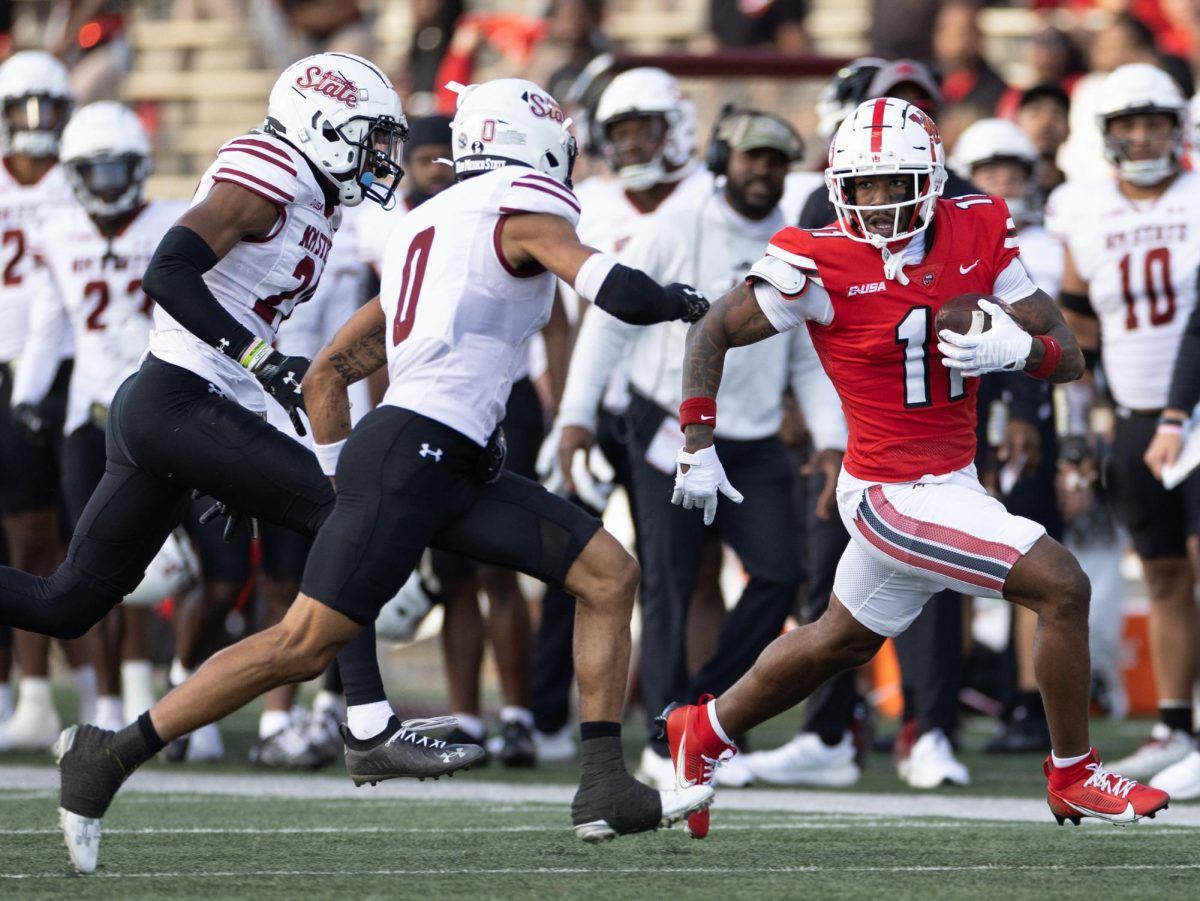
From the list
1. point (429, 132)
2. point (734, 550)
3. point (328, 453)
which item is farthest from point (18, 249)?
point (328, 453)

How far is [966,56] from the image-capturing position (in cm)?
1144

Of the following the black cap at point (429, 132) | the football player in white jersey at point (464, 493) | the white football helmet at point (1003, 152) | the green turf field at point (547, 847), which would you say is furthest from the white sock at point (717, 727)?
the white football helmet at point (1003, 152)

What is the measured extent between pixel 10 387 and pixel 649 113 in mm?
2746

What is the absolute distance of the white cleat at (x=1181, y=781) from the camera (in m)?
7.12

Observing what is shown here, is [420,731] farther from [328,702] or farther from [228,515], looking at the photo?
[328,702]

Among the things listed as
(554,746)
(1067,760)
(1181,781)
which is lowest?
(1181,781)

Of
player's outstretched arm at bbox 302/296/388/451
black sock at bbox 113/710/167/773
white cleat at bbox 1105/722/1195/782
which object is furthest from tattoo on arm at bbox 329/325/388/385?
white cleat at bbox 1105/722/1195/782

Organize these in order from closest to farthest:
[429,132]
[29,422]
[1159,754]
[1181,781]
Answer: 1. [1181,781]
2. [1159,754]
3. [429,132]
4. [29,422]

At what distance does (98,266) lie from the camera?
330 inches

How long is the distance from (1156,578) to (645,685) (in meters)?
1.83

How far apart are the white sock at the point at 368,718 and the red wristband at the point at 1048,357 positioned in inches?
67.7

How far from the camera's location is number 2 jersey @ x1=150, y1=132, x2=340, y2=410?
5.52m

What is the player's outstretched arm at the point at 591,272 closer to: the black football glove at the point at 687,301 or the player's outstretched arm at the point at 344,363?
the black football glove at the point at 687,301

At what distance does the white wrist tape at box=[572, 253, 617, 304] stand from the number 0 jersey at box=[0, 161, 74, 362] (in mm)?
4480
